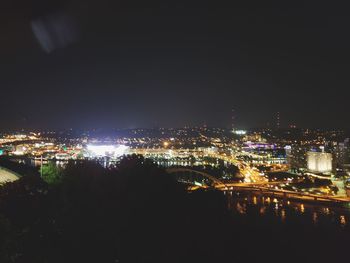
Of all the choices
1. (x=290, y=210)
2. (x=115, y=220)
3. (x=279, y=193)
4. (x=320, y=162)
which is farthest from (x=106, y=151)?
(x=115, y=220)

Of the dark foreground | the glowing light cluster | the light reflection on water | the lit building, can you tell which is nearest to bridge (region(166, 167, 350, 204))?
the light reflection on water

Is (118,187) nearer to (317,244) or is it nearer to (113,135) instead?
(317,244)

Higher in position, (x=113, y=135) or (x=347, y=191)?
(x=113, y=135)

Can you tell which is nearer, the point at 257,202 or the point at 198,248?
the point at 198,248

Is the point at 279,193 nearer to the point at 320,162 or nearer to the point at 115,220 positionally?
the point at 320,162

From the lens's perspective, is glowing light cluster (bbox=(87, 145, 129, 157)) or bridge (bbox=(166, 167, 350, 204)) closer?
bridge (bbox=(166, 167, 350, 204))

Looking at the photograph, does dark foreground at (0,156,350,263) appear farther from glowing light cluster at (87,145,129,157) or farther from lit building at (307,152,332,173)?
glowing light cluster at (87,145,129,157)

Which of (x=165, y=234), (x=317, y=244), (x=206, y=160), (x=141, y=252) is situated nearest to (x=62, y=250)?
(x=141, y=252)
